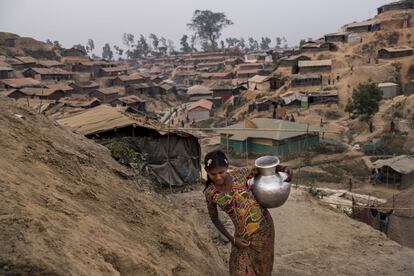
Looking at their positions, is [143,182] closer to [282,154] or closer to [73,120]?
[73,120]

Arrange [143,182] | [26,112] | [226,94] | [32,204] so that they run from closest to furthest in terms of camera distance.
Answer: [32,204] < [26,112] < [143,182] < [226,94]

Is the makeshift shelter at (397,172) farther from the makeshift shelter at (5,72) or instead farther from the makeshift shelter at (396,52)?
the makeshift shelter at (5,72)

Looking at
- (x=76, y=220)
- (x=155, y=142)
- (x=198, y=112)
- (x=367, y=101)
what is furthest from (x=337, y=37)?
(x=76, y=220)

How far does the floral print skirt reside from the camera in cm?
356

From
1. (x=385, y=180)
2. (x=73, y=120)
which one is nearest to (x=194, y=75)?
(x=385, y=180)

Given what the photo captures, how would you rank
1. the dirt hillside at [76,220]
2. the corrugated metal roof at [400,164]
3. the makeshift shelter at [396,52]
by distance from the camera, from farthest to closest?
the makeshift shelter at [396,52] → the corrugated metal roof at [400,164] → the dirt hillside at [76,220]

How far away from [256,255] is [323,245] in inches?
172

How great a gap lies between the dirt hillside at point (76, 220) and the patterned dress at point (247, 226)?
76 cm

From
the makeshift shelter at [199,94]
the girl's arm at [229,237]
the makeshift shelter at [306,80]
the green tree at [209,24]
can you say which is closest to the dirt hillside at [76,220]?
the girl's arm at [229,237]

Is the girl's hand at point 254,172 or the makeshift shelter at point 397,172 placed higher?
the girl's hand at point 254,172

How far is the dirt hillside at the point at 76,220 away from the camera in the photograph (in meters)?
2.79

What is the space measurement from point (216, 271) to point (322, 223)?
4164 mm

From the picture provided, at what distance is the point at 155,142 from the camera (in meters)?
10.4

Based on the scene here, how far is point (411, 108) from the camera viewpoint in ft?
99.8
